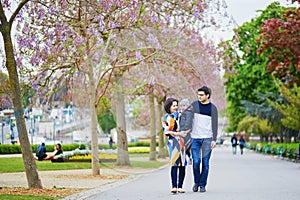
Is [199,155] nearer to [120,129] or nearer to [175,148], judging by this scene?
[175,148]

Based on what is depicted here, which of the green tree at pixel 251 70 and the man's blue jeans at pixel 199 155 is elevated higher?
the green tree at pixel 251 70

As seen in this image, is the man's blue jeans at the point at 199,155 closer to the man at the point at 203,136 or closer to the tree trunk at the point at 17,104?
the man at the point at 203,136

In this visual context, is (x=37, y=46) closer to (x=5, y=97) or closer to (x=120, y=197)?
(x=5, y=97)

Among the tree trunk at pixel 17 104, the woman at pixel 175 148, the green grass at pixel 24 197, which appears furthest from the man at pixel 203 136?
the tree trunk at pixel 17 104

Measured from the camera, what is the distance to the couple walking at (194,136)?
1285 cm

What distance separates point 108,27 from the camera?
16266 millimetres

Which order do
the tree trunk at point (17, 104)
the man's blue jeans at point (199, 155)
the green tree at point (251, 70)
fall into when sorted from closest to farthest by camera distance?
the man's blue jeans at point (199, 155) → the tree trunk at point (17, 104) → the green tree at point (251, 70)

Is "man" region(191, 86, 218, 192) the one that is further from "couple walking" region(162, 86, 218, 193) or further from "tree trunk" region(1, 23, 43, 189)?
"tree trunk" region(1, 23, 43, 189)

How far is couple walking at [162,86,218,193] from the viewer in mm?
12852

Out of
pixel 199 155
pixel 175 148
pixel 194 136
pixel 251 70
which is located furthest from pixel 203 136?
pixel 251 70

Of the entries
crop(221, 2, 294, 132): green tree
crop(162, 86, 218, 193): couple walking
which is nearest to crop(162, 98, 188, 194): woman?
crop(162, 86, 218, 193): couple walking

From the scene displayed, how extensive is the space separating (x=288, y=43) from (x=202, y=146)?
19416 mm

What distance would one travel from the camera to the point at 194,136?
42.4 feet

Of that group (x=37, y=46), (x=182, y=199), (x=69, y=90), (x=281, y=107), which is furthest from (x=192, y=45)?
(x=182, y=199)
